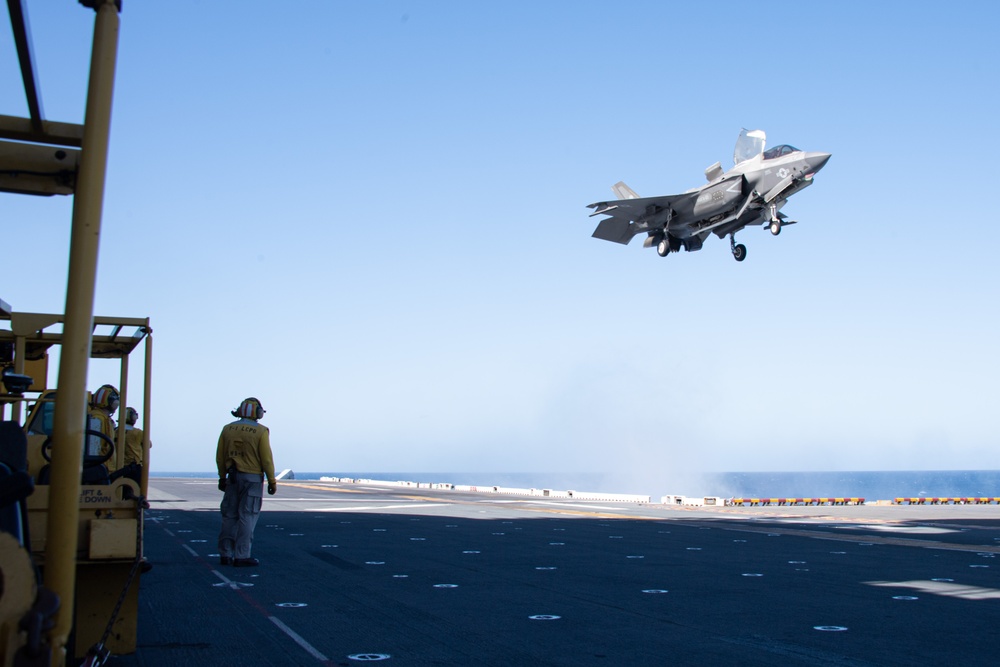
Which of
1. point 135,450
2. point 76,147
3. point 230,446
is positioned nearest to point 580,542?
point 230,446

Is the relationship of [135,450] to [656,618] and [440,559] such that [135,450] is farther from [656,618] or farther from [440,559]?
[656,618]

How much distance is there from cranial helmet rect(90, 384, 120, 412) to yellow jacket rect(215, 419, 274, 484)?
112 inches

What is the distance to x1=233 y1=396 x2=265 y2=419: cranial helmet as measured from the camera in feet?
40.0

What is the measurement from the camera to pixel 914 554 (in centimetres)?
1468

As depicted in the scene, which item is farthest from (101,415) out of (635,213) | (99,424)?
(635,213)

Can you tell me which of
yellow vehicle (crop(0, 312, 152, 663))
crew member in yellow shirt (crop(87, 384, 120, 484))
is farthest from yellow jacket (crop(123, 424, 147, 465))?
yellow vehicle (crop(0, 312, 152, 663))

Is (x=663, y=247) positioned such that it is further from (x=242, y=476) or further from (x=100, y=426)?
(x=100, y=426)

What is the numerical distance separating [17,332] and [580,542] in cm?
1153

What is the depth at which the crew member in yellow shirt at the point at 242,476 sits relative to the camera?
11.8m

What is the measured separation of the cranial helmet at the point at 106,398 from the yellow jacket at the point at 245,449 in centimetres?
285

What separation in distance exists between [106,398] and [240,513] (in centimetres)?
335

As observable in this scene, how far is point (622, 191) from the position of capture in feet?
114

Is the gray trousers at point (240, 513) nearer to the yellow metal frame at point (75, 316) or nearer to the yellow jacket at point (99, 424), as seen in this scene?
the yellow jacket at point (99, 424)

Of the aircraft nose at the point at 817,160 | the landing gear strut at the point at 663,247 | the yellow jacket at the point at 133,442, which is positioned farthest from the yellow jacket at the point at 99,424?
the landing gear strut at the point at 663,247
